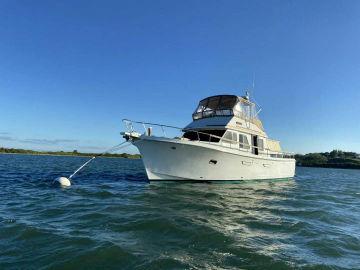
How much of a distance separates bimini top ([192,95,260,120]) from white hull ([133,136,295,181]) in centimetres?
373

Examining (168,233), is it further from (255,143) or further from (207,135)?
(255,143)

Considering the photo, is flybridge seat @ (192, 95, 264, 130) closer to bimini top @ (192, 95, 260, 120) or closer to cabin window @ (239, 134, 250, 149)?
bimini top @ (192, 95, 260, 120)

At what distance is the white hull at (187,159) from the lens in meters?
17.7

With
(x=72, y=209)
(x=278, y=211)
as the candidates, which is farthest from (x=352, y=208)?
(x=72, y=209)

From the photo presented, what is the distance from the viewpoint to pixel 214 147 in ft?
59.6

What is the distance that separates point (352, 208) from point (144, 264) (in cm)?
1179

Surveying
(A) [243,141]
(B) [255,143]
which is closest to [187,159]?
(A) [243,141]

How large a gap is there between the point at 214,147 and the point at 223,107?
5.47 m

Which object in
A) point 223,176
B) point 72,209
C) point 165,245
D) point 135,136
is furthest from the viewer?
point 223,176

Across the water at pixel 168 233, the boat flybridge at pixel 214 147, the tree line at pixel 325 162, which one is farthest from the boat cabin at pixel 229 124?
the tree line at pixel 325 162

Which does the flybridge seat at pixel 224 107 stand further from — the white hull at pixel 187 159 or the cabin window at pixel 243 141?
the white hull at pixel 187 159

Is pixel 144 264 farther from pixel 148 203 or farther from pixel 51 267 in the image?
pixel 148 203

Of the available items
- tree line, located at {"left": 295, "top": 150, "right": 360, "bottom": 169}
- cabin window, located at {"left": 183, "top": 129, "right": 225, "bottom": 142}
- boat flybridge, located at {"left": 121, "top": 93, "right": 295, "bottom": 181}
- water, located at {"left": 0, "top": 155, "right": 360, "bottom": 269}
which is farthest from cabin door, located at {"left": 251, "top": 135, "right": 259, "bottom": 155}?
tree line, located at {"left": 295, "top": 150, "right": 360, "bottom": 169}

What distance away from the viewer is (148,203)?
12.1 meters
